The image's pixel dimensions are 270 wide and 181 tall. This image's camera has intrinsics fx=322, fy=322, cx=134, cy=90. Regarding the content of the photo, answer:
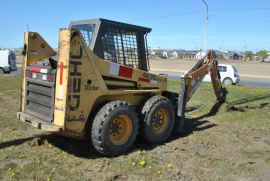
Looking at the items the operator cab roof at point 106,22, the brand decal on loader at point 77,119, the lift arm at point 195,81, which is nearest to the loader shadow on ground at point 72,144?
the lift arm at point 195,81

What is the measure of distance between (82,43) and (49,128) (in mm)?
1473

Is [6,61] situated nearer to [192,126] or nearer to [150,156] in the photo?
[192,126]

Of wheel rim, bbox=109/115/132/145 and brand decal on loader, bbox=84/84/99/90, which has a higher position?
brand decal on loader, bbox=84/84/99/90

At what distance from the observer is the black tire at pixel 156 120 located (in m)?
6.30

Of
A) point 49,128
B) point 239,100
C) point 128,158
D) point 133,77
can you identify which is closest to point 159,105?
point 133,77

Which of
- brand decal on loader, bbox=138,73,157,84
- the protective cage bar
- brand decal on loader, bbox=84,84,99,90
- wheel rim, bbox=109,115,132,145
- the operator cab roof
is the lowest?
wheel rim, bbox=109,115,132,145

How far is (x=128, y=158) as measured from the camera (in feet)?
18.5

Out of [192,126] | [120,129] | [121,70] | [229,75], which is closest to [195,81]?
[192,126]

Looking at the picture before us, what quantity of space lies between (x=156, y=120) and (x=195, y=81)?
200 centimetres

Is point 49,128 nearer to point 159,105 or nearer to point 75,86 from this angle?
point 75,86

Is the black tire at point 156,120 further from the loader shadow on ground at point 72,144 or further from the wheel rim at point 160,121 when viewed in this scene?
the loader shadow on ground at point 72,144

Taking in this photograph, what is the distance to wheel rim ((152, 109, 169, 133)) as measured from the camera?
260 inches

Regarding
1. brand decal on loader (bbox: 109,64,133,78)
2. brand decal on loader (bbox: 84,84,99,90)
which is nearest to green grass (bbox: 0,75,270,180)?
brand decal on loader (bbox: 84,84,99,90)

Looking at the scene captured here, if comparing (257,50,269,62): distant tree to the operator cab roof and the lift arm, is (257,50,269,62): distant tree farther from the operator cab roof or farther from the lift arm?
the operator cab roof
